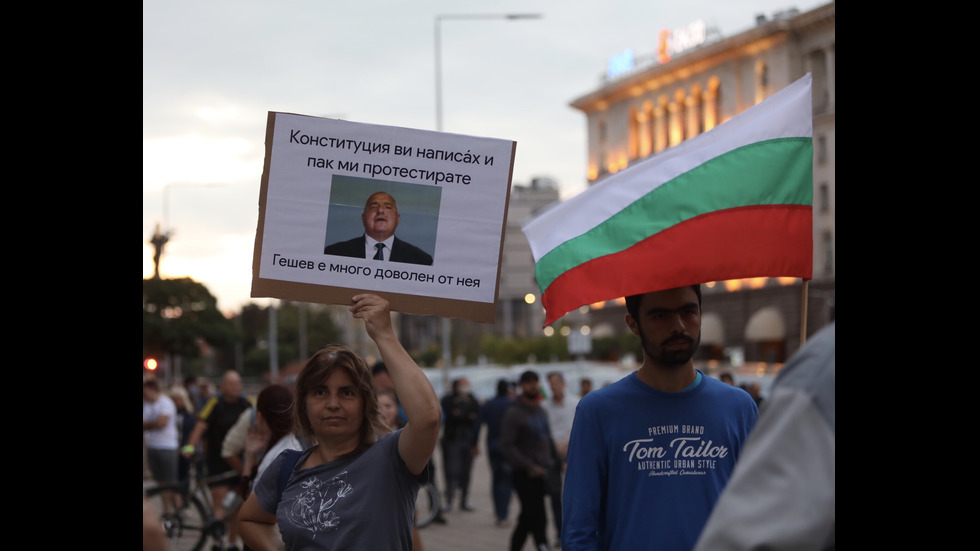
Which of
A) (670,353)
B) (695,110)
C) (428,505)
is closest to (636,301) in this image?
(670,353)

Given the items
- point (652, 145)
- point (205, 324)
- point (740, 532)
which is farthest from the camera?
point (652, 145)

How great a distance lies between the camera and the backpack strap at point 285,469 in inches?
171

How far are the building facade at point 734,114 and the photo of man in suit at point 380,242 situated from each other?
202ft

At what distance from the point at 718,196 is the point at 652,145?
79.8m

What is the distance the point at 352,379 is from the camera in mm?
4336

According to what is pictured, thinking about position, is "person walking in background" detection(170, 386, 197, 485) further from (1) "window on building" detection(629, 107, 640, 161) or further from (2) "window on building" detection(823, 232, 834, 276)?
(1) "window on building" detection(629, 107, 640, 161)

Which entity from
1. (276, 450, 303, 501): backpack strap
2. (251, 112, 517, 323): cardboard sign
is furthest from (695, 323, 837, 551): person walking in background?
(276, 450, 303, 501): backpack strap

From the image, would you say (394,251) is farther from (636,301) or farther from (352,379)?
(636,301)

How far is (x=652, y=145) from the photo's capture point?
273 feet

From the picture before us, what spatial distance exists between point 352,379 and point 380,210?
0.58 meters

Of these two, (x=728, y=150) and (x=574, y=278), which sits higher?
(x=728, y=150)
